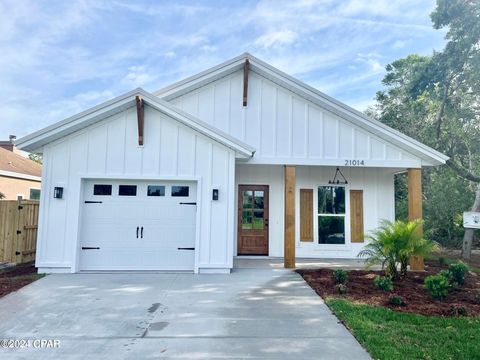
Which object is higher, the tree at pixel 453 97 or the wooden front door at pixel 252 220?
the tree at pixel 453 97

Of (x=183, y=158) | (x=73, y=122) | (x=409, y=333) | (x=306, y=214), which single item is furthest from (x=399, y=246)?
(x=73, y=122)

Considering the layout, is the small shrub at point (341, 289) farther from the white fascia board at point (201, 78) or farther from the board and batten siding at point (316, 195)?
the white fascia board at point (201, 78)

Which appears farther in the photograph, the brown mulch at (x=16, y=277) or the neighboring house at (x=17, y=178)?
the neighboring house at (x=17, y=178)

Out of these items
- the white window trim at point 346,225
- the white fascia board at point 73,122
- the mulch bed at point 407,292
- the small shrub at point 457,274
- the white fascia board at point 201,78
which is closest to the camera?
the mulch bed at point 407,292

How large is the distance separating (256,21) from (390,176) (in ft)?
24.8

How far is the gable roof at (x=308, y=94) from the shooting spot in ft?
29.7

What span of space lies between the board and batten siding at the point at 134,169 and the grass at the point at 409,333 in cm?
358

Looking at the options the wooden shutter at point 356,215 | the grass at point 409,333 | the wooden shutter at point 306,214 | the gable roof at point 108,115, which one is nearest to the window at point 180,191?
the gable roof at point 108,115

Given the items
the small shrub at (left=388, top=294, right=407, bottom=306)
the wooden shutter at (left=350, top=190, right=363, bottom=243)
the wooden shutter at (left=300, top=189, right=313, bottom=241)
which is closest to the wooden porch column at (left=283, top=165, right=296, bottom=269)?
the wooden shutter at (left=300, top=189, right=313, bottom=241)

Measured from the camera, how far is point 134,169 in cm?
812

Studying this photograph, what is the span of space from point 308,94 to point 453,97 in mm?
7344

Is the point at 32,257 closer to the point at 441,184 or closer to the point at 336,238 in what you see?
the point at 336,238

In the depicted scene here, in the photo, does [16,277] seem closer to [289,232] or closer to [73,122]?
[73,122]

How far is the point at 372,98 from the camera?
20.3 meters
